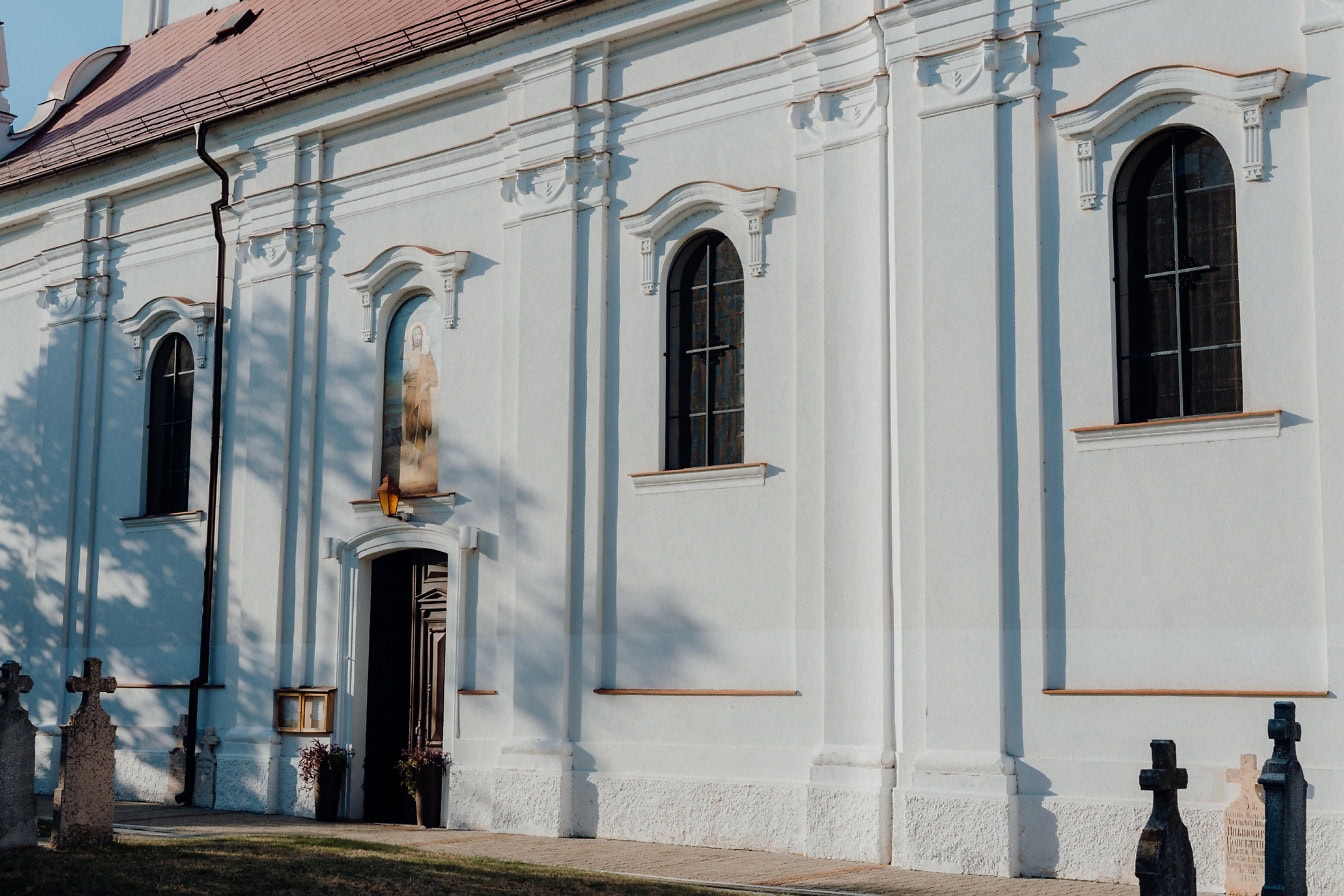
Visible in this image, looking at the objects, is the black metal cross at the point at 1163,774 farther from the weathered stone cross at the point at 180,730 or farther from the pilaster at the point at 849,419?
the weathered stone cross at the point at 180,730

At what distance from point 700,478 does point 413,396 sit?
13.3ft

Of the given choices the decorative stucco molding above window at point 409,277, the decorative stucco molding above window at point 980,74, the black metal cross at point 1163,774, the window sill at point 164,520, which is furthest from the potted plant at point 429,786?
the black metal cross at point 1163,774

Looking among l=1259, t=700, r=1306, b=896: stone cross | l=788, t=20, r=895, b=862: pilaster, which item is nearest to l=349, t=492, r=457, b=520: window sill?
l=788, t=20, r=895, b=862: pilaster

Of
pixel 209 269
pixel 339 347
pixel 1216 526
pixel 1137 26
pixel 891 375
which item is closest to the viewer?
pixel 1216 526

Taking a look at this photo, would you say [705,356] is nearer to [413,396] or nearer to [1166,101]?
[413,396]

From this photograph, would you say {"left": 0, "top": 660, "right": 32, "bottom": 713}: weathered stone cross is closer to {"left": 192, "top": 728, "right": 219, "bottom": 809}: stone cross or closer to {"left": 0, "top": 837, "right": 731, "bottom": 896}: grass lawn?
{"left": 0, "top": 837, "right": 731, "bottom": 896}: grass lawn

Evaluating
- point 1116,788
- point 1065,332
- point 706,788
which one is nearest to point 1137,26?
point 1065,332

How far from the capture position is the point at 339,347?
713 inches

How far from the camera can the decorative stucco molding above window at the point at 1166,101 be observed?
11844 millimetres

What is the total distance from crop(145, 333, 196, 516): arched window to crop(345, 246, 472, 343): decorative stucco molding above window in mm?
3164

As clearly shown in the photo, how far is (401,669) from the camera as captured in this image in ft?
56.9

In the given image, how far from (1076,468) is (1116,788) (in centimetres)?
240

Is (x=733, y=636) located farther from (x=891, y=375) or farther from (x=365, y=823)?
(x=365, y=823)

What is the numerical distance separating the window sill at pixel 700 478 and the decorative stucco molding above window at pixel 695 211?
5.74 feet
